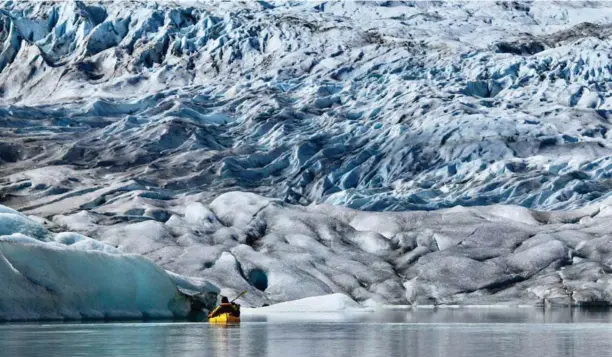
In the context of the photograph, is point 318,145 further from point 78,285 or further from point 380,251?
point 78,285

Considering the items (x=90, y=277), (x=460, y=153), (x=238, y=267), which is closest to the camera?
(x=90, y=277)

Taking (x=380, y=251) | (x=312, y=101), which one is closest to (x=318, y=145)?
(x=312, y=101)

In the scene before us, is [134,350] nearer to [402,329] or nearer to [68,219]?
[402,329]

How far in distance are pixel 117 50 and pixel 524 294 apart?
6641 cm

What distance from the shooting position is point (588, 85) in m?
92.0

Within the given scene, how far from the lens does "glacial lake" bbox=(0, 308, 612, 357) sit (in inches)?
801

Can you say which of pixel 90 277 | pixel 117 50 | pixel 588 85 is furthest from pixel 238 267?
pixel 117 50

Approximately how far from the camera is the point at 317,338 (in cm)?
2475

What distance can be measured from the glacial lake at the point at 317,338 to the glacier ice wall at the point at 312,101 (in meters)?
36.7

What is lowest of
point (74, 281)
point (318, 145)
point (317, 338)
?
point (317, 338)

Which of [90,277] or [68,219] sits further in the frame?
[68,219]

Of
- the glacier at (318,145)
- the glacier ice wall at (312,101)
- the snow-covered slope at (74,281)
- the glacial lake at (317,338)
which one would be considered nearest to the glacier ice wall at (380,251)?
the glacier at (318,145)

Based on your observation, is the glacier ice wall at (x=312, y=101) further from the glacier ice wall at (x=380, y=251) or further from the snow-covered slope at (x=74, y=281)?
the snow-covered slope at (x=74, y=281)

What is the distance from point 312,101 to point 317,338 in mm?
68944
